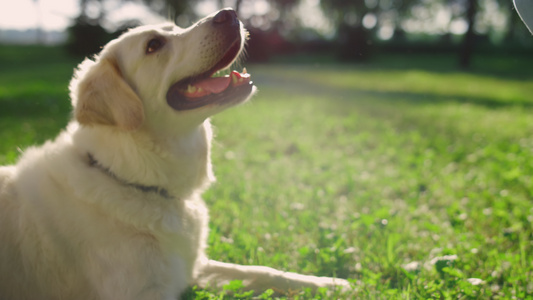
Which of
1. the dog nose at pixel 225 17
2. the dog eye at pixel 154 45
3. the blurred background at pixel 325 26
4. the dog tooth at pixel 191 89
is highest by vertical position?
the dog nose at pixel 225 17

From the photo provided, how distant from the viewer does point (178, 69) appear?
2.75 metres

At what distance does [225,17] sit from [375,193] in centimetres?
255

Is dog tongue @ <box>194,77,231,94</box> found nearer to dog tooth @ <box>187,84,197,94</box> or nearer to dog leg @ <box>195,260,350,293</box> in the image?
dog tooth @ <box>187,84,197,94</box>

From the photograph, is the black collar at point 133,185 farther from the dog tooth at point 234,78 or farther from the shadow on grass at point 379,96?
the shadow on grass at point 379,96

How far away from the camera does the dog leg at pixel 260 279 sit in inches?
107

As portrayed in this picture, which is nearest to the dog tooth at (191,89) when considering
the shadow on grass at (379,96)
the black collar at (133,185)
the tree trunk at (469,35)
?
the black collar at (133,185)

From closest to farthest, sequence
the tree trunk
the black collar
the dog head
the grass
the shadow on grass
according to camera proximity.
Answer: the black collar < the dog head < the grass < the shadow on grass < the tree trunk

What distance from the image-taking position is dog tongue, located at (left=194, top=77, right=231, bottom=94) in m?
2.75

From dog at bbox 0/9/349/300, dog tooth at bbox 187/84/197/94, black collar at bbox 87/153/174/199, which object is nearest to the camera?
dog at bbox 0/9/349/300

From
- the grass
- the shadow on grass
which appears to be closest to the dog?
the grass

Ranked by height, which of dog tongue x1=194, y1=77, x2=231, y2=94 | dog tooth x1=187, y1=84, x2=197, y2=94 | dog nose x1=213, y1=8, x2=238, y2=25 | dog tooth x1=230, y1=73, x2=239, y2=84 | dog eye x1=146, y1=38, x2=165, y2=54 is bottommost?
dog tooth x1=187, y1=84, x2=197, y2=94

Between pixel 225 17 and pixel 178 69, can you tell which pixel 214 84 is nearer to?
pixel 178 69

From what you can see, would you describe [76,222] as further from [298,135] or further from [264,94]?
[264,94]

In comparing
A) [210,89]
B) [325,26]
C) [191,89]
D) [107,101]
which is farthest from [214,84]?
[325,26]
